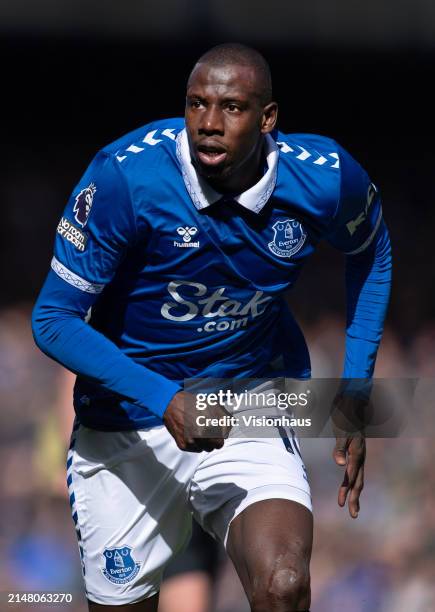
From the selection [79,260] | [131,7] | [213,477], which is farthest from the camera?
[131,7]

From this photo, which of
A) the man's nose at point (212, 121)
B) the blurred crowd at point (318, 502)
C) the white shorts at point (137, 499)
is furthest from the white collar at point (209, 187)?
the blurred crowd at point (318, 502)

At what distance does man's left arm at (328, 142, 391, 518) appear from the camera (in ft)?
10.00

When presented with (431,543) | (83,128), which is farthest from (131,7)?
(431,543)

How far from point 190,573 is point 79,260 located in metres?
1.92

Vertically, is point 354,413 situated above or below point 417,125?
below

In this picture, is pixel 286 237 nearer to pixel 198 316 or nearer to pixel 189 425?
pixel 198 316

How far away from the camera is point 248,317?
300cm

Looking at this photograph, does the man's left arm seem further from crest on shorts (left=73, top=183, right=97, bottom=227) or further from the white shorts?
crest on shorts (left=73, top=183, right=97, bottom=227)

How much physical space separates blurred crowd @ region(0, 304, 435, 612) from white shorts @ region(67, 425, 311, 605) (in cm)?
123

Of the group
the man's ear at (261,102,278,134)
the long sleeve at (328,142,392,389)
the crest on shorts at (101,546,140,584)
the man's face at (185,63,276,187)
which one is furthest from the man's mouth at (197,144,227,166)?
the crest on shorts at (101,546,140,584)

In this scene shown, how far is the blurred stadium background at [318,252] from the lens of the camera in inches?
164

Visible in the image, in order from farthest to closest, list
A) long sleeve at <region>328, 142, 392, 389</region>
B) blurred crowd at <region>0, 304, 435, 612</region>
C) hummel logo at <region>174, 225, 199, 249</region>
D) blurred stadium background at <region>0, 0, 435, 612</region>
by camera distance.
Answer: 1. blurred crowd at <region>0, 304, 435, 612</region>
2. blurred stadium background at <region>0, 0, 435, 612</region>
3. long sleeve at <region>328, 142, 392, 389</region>
4. hummel logo at <region>174, 225, 199, 249</region>

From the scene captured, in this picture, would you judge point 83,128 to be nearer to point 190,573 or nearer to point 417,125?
point 417,125

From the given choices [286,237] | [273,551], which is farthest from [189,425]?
[286,237]
